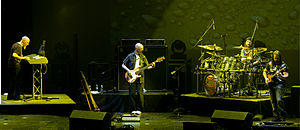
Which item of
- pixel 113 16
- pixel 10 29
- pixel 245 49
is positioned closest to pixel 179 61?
pixel 245 49

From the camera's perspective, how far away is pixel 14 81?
980 centimetres

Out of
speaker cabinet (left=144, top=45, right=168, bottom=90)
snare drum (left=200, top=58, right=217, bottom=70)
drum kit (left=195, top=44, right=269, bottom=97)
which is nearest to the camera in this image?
drum kit (left=195, top=44, right=269, bottom=97)

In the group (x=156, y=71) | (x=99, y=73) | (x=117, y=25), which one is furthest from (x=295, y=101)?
(x=117, y=25)

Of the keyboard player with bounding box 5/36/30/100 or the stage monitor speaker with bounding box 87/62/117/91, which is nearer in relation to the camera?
the keyboard player with bounding box 5/36/30/100

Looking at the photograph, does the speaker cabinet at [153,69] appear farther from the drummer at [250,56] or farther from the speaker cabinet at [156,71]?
the drummer at [250,56]

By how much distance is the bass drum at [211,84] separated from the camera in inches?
393

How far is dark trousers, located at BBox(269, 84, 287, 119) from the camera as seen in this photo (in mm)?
8688

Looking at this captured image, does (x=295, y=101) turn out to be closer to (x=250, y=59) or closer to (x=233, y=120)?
(x=250, y=59)

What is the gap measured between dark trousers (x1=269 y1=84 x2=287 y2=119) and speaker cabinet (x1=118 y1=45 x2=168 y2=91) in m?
3.26

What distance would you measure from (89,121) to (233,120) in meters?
2.42

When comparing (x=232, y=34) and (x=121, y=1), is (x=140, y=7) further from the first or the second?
(x=232, y=34)

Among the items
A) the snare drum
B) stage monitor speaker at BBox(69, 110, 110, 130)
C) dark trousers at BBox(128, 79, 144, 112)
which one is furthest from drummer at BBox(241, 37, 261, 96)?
stage monitor speaker at BBox(69, 110, 110, 130)

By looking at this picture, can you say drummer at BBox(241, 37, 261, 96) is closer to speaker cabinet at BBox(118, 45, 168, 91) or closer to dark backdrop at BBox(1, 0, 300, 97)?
dark backdrop at BBox(1, 0, 300, 97)

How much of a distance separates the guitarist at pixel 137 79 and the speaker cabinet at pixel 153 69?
1162 millimetres
